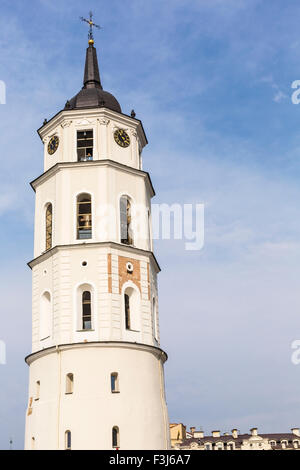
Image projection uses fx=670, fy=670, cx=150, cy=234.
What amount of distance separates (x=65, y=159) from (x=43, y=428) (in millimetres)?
14128

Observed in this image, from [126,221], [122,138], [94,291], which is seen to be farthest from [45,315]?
[122,138]

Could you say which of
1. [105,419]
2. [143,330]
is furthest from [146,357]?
[105,419]

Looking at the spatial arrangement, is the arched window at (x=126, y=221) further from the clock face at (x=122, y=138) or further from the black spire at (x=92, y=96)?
the black spire at (x=92, y=96)

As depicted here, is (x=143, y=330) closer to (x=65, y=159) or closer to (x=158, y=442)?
(x=158, y=442)

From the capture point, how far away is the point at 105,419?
1178 inches

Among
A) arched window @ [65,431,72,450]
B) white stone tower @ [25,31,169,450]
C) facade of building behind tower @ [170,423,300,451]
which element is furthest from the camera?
facade of building behind tower @ [170,423,300,451]

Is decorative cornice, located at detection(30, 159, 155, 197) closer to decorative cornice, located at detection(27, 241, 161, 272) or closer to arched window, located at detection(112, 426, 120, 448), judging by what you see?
decorative cornice, located at detection(27, 241, 161, 272)

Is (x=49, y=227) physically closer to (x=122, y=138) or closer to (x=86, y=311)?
(x=86, y=311)

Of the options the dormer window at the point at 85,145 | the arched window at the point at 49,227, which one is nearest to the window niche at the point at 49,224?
the arched window at the point at 49,227

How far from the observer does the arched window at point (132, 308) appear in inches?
1304

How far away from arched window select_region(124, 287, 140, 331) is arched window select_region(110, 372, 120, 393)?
2.67 m

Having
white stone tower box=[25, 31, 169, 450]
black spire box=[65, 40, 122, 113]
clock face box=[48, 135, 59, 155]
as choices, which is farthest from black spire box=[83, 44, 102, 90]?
clock face box=[48, 135, 59, 155]

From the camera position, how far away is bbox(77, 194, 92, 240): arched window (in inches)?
1353
